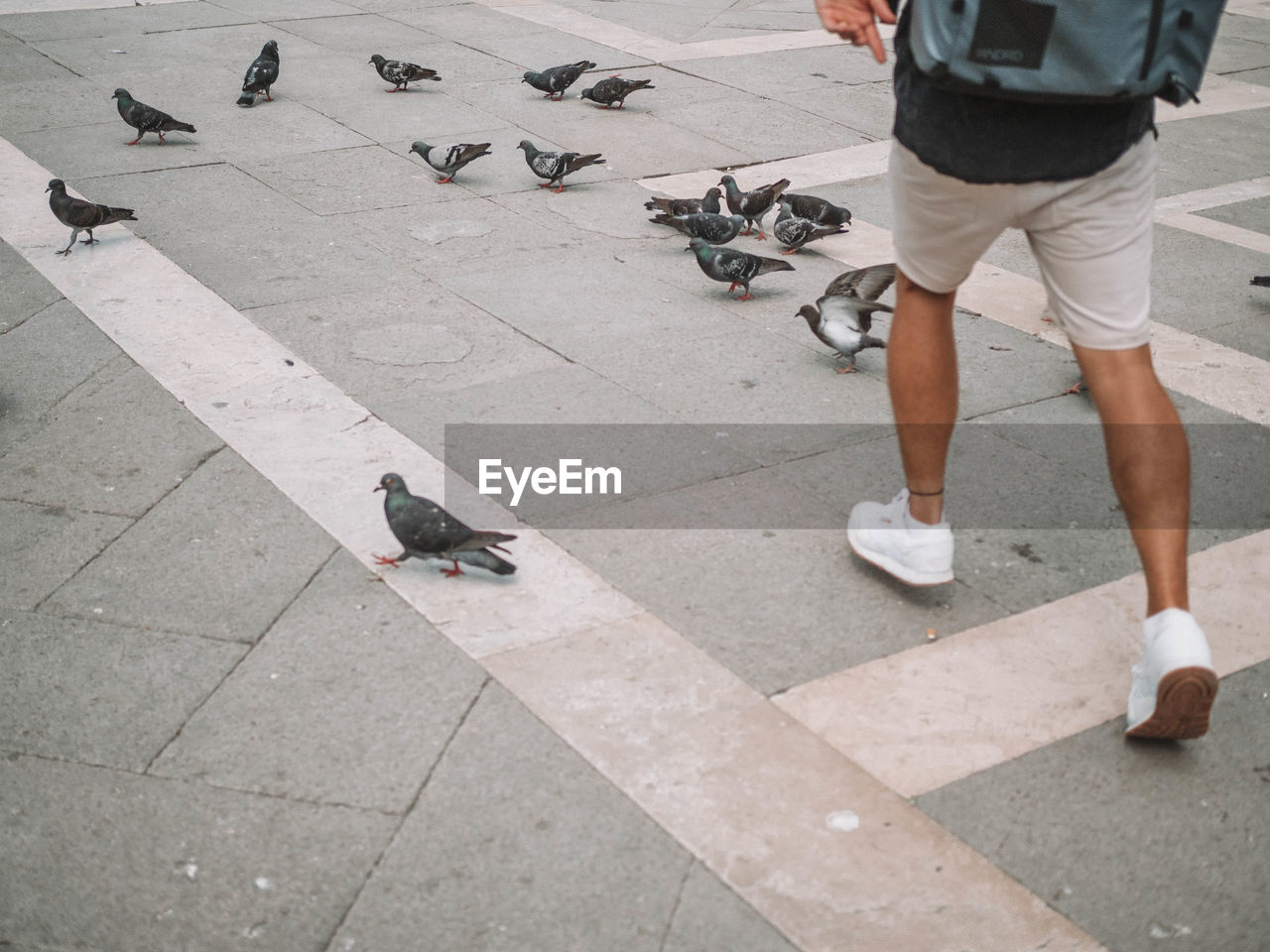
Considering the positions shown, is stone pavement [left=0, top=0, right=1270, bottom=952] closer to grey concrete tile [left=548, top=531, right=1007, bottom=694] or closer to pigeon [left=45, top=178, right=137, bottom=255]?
grey concrete tile [left=548, top=531, right=1007, bottom=694]

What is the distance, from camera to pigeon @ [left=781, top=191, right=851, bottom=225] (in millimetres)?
7242

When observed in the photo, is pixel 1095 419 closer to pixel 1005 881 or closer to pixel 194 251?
pixel 1005 881

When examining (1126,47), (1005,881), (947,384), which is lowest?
(1005,881)

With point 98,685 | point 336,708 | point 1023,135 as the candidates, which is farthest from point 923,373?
point 98,685

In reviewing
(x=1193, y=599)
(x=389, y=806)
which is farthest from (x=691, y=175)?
(x=389, y=806)

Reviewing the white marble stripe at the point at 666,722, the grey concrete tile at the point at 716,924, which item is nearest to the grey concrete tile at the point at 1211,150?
the white marble stripe at the point at 666,722

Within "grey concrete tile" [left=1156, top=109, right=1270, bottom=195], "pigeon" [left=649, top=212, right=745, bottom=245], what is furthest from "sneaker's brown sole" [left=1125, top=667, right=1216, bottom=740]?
"grey concrete tile" [left=1156, top=109, right=1270, bottom=195]

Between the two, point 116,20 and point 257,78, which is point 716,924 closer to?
point 257,78

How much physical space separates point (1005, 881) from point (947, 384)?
4.64 ft

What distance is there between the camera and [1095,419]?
17.1 feet

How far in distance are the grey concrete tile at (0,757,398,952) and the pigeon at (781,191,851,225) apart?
16.6ft

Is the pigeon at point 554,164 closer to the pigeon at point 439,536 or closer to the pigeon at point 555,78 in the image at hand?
the pigeon at point 555,78

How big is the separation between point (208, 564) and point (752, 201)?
435 centimetres

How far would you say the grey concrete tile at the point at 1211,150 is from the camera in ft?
29.0
